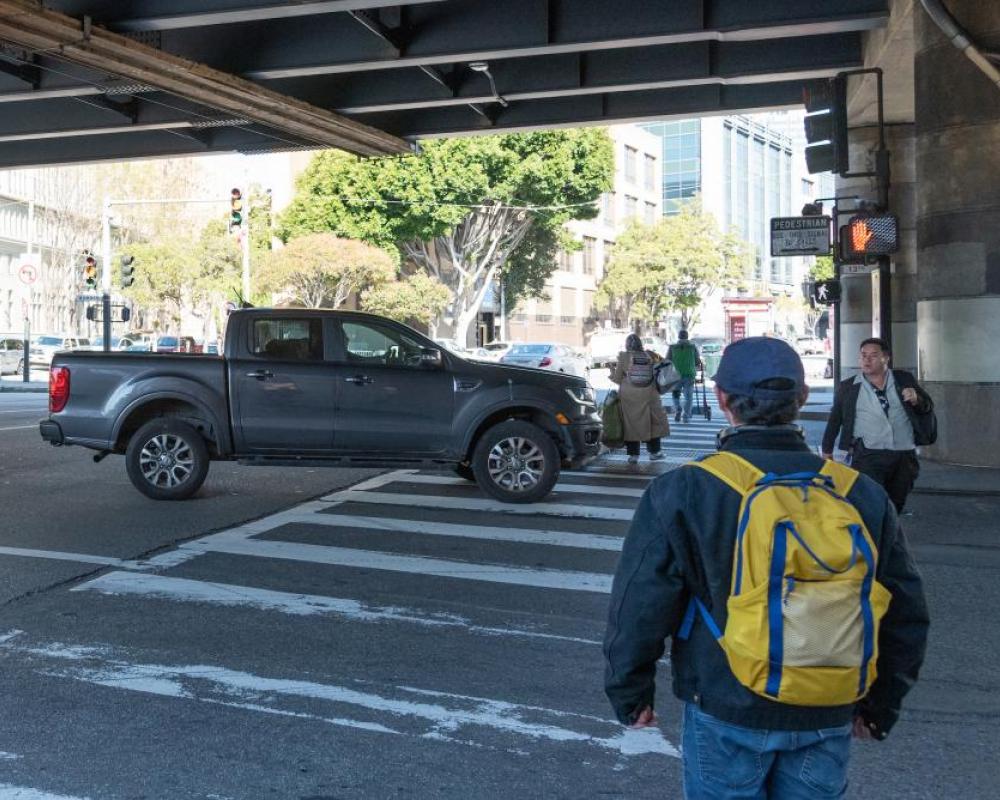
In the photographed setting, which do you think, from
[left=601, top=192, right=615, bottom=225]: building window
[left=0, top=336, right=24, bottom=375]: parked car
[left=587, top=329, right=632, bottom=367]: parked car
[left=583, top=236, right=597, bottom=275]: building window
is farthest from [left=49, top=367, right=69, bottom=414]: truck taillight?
[left=601, top=192, right=615, bottom=225]: building window

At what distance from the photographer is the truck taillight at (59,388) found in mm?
12062

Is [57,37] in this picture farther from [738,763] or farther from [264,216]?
[264,216]

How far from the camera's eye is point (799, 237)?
1811 cm

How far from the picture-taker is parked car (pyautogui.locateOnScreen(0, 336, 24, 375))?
159 ft

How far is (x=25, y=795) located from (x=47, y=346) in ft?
178

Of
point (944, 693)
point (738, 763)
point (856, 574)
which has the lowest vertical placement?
point (944, 693)

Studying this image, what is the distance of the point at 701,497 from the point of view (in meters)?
2.75

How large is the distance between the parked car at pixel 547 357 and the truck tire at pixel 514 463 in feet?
97.4

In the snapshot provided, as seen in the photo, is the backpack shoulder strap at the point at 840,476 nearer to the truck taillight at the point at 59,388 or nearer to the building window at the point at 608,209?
the truck taillight at the point at 59,388

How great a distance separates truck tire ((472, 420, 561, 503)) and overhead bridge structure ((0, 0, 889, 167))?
6182 mm

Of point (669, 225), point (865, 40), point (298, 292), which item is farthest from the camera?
point (669, 225)

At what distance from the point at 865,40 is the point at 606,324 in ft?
207

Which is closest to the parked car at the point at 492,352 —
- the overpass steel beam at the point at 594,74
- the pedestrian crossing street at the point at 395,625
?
the overpass steel beam at the point at 594,74

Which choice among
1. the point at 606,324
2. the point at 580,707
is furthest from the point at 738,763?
the point at 606,324
